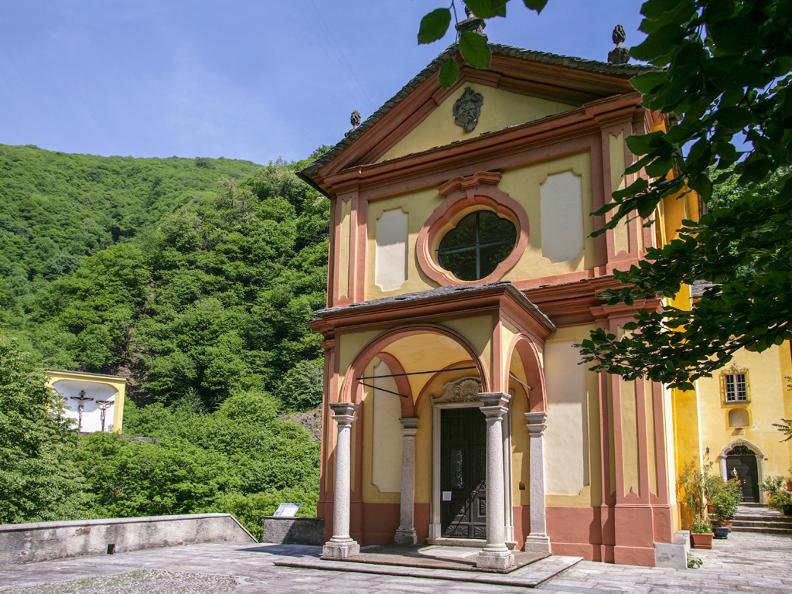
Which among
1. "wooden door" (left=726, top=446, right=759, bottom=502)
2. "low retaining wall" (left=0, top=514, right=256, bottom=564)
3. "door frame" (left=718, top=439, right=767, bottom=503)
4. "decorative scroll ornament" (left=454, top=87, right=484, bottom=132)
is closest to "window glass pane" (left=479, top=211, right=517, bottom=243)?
"decorative scroll ornament" (left=454, top=87, right=484, bottom=132)

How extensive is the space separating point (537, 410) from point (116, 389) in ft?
112

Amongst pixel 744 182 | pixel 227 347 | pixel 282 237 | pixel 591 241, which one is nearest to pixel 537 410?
pixel 591 241

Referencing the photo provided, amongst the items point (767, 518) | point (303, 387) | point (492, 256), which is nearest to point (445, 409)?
point (492, 256)

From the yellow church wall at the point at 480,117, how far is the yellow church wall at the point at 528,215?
99cm

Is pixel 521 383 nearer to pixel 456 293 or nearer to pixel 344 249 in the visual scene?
pixel 456 293

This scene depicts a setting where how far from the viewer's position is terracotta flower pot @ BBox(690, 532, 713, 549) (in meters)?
13.1

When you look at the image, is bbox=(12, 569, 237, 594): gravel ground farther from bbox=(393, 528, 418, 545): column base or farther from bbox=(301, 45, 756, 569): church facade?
bbox=(393, 528, 418, 545): column base

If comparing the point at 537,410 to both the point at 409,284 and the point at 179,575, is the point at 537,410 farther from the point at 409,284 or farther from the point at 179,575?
the point at 179,575

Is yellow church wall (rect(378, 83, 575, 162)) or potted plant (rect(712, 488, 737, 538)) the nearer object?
yellow church wall (rect(378, 83, 575, 162))

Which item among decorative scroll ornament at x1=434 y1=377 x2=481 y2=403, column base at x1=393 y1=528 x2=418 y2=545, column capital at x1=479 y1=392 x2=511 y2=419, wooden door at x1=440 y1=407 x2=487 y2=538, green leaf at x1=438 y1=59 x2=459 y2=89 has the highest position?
green leaf at x1=438 y1=59 x2=459 y2=89

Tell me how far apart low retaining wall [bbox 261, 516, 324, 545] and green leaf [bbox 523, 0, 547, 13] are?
1254 cm

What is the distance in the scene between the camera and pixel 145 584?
8367 millimetres

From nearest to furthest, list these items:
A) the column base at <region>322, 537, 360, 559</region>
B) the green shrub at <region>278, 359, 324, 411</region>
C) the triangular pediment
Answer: the column base at <region>322, 537, 360, 559</region> → the triangular pediment → the green shrub at <region>278, 359, 324, 411</region>

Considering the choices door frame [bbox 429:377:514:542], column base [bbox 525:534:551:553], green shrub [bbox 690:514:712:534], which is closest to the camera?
column base [bbox 525:534:551:553]
